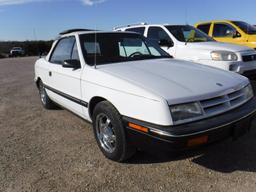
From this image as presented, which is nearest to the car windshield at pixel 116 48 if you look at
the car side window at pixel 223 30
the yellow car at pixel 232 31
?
the yellow car at pixel 232 31

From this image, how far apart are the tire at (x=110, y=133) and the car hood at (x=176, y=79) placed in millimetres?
416

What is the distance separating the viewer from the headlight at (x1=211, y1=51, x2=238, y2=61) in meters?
6.36

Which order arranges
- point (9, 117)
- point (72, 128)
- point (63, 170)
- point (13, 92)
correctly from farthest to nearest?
1. point (13, 92)
2. point (9, 117)
3. point (72, 128)
4. point (63, 170)

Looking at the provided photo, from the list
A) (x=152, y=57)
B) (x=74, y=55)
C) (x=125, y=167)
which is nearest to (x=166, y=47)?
(x=152, y=57)

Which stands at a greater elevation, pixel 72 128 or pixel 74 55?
pixel 74 55

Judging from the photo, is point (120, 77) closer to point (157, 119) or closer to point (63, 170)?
point (157, 119)

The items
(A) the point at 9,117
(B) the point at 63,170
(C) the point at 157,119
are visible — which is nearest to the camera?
(C) the point at 157,119

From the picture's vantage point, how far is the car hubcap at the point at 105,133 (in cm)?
340

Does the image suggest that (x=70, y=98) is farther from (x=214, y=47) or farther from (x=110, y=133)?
(x=214, y=47)

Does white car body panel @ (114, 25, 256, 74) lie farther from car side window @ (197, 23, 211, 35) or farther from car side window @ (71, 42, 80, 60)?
car side window @ (71, 42, 80, 60)

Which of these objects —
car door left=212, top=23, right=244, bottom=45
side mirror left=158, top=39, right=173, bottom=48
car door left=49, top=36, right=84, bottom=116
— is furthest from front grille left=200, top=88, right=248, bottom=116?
car door left=212, top=23, right=244, bottom=45

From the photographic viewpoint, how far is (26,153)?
3.76 meters

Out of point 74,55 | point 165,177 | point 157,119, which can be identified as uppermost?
point 74,55

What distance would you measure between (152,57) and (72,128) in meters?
1.77
